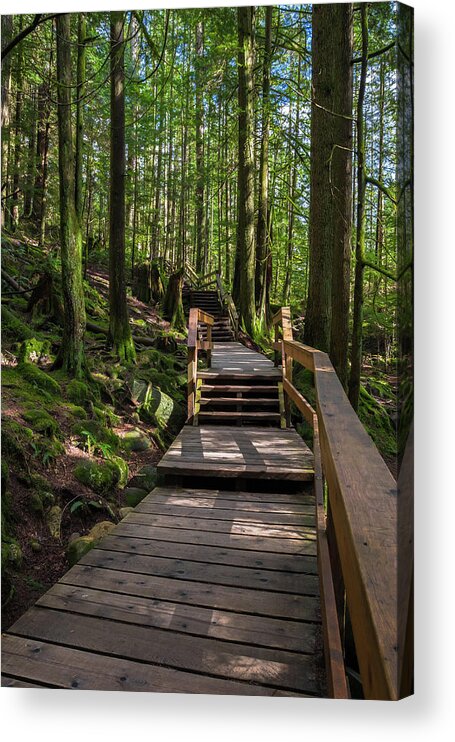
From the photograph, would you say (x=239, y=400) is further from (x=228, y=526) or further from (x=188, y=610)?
(x=188, y=610)

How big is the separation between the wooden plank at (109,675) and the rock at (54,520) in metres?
1.28

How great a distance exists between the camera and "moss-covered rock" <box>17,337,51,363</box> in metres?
4.21

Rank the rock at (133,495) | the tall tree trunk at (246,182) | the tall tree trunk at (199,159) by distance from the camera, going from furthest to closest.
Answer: the tall tree trunk at (246,182), the tall tree trunk at (199,159), the rock at (133,495)

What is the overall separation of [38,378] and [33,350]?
42 centimetres

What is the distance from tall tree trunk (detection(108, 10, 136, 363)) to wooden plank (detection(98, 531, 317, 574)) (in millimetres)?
4377

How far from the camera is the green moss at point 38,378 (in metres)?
4.06

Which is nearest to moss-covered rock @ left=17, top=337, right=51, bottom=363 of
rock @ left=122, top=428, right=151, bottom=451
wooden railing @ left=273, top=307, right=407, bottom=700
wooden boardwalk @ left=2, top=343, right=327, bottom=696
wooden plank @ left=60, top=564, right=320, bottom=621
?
rock @ left=122, top=428, right=151, bottom=451

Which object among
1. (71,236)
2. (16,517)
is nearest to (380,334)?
(71,236)

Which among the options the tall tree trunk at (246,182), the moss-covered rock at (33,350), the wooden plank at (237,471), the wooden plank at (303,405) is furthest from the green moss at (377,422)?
the tall tree trunk at (246,182)

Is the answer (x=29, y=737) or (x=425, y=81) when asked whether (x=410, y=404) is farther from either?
(x=29, y=737)

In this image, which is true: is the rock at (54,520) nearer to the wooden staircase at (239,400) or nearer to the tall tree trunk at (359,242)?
the wooden staircase at (239,400)

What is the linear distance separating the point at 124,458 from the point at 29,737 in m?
2.66

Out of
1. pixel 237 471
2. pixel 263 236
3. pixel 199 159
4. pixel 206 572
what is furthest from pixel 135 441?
pixel 199 159

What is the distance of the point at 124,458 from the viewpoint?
15.0 feet
